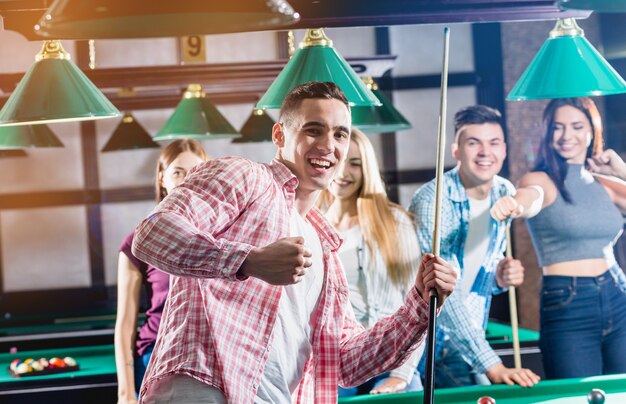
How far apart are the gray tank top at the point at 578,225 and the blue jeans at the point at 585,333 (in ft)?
0.63

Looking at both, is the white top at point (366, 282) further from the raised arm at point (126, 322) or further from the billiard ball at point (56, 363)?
the billiard ball at point (56, 363)

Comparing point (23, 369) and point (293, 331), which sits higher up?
point (293, 331)

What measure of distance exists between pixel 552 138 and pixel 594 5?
7.97 feet

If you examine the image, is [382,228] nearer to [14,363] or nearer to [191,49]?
[14,363]

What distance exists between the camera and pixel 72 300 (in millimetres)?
8680

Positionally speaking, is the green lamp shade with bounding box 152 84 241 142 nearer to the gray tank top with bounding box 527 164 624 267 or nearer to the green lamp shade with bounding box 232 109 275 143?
the green lamp shade with bounding box 232 109 275 143

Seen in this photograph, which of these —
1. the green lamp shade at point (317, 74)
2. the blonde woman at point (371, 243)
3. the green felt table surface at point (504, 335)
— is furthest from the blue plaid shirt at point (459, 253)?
the green felt table surface at point (504, 335)

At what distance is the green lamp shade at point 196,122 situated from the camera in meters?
5.23

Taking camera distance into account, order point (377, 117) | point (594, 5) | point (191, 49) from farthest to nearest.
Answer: point (191, 49) → point (377, 117) → point (594, 5)

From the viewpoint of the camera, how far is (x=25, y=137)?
511cm

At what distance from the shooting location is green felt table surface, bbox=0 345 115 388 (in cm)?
473

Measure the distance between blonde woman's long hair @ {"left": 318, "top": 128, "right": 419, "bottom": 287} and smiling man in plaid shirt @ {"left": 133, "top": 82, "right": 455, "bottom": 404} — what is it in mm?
1333

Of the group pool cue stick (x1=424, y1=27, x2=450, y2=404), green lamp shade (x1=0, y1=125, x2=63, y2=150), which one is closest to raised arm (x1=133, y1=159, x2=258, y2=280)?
pool cue stick (x1=424, y1=27, x2=450, y2=404)

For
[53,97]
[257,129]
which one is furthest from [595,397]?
[257,129]
